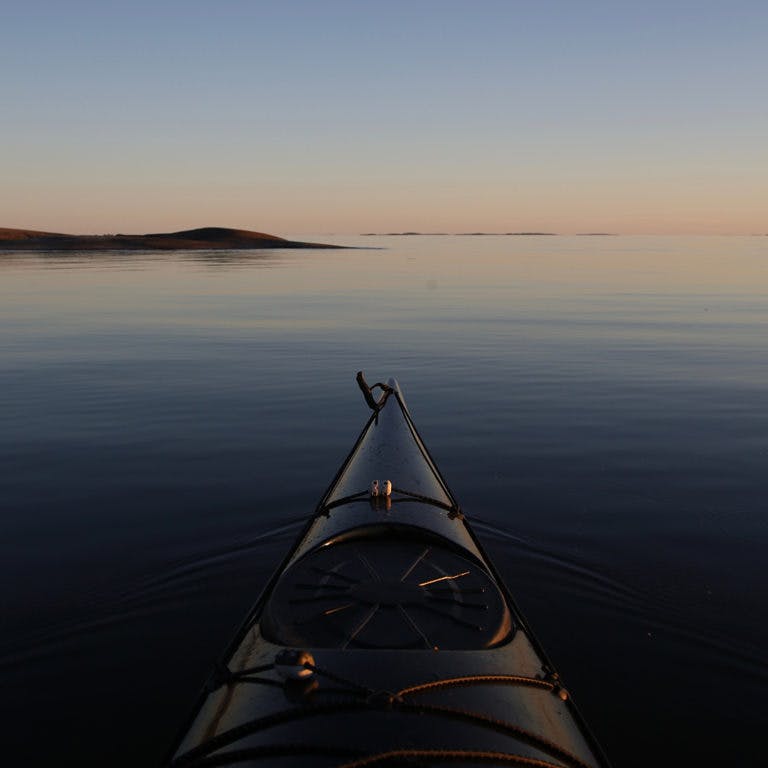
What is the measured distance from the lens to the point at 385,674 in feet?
14.5

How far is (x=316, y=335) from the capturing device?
28.8m

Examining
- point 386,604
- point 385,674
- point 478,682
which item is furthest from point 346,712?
point 386,604

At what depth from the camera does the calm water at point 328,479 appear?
6.59 metres

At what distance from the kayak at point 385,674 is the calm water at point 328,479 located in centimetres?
192

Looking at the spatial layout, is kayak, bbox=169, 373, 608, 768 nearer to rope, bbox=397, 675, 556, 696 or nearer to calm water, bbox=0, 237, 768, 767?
rope, bbox=397, 675, 556, 696

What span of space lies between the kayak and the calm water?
192cm

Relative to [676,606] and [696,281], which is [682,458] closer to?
[676,606]

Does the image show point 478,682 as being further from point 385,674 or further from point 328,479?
point 328,479

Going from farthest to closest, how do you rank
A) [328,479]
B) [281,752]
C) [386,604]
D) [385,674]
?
1. [328,479]
2. [386,604]
3. [385,674]
4. [281,752]

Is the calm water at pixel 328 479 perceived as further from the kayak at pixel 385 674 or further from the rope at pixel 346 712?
the rope at pixel 346 712

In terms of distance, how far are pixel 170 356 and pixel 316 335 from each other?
7107 mm

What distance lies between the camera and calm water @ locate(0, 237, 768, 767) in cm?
659

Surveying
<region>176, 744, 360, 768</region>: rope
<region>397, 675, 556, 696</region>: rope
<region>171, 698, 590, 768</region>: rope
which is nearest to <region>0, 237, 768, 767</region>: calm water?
<region>397, 675, 556, 696</region>: rope

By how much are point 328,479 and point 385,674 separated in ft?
26.2
